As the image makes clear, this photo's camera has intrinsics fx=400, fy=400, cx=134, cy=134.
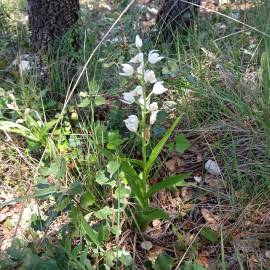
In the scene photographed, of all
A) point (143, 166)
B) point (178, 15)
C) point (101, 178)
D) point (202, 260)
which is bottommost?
point (202, 260)

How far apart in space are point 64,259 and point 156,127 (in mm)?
780

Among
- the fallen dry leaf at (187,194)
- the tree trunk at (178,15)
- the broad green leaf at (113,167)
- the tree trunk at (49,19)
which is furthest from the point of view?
the tree trunk at (178,15)

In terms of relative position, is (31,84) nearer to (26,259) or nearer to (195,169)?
(195,169)

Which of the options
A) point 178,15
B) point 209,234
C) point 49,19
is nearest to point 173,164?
point 209,234

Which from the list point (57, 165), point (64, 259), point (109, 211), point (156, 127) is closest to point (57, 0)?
point (156, 127)

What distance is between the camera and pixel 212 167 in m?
1.82

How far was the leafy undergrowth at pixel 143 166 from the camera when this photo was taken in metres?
1.47

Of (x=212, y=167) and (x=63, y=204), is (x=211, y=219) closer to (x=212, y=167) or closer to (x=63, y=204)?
(x=212, y=167)

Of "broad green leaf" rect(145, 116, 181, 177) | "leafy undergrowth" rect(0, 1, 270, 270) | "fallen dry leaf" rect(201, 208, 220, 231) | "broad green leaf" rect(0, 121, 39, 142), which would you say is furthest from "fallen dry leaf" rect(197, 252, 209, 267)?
"broad green leaf" rect(0, 121, 39, 142)

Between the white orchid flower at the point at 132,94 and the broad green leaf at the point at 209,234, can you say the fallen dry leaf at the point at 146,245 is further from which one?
the white orchid flower at the point at 132,94

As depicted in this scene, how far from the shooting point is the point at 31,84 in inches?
87.0

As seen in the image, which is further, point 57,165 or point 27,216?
point 27,216

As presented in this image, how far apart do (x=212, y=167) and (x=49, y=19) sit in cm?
137

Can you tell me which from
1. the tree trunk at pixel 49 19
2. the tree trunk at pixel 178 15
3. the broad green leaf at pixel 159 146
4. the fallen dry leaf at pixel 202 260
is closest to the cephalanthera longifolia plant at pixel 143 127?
the broad green leaf at pixel 159 146
